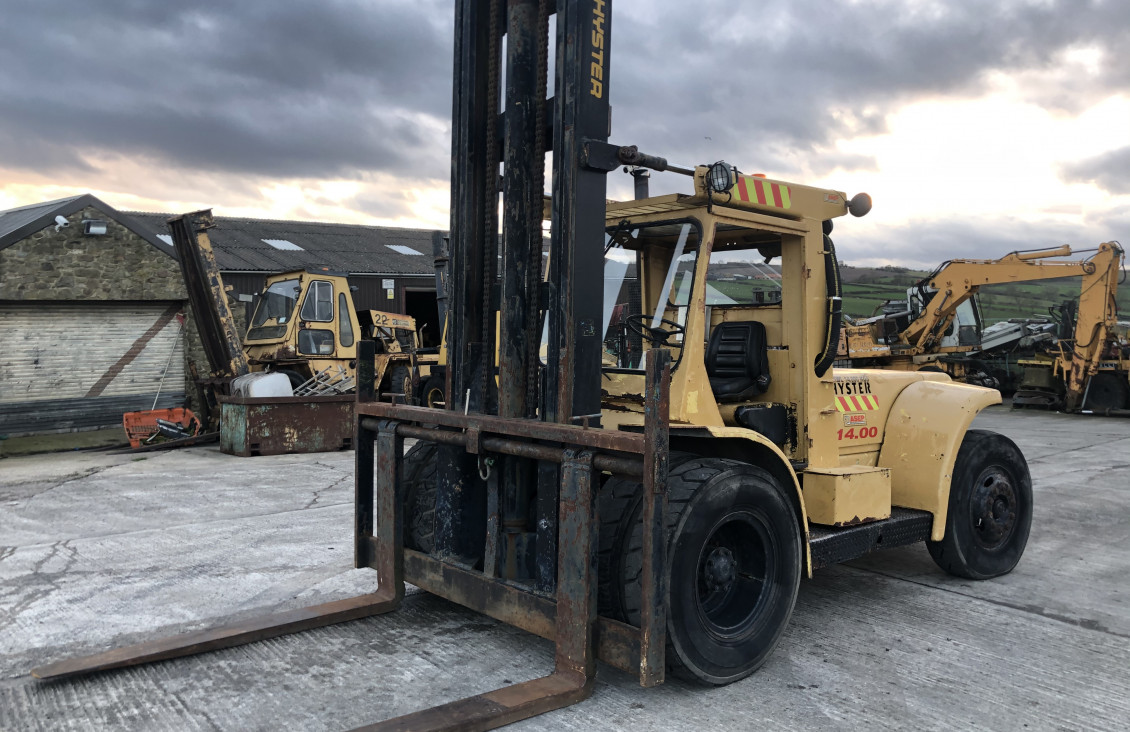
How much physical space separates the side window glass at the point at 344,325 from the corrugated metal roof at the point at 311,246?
8.58m

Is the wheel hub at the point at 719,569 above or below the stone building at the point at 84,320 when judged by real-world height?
below

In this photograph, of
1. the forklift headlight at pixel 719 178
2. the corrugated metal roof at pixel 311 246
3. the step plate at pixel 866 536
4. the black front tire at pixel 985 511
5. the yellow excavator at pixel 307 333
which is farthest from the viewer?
the corrugated metal roof at pixel 311 246

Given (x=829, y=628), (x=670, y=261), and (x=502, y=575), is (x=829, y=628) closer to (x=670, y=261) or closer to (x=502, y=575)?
(x=502, y=575)

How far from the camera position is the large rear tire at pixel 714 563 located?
12.2 feet

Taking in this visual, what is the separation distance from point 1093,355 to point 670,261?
708 inches

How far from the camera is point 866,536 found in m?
4.96

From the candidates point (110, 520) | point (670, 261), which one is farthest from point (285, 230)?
point (670, 261)

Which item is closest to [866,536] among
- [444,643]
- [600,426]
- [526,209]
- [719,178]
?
[600,426]

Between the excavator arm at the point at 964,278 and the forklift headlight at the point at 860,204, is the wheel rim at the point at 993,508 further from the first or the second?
the excavator arm at the point at 964,278

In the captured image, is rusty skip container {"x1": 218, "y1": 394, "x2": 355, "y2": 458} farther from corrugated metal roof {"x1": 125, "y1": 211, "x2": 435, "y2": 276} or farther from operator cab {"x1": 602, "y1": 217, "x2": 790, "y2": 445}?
corrugated metal roof {"x1": 125, "y1": 211, "x2": 435, "y2": 276}

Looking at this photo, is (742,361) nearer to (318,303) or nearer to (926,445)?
(926,445)

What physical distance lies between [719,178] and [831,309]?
123cm

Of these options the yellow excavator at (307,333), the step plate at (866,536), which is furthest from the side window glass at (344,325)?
the step plate at (866,536)

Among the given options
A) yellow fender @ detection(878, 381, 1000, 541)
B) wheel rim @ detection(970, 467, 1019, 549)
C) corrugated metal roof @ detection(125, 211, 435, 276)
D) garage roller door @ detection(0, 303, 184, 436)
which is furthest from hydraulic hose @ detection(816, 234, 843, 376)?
corrugated metal roof @ detection(125, 211, 435, 276)
